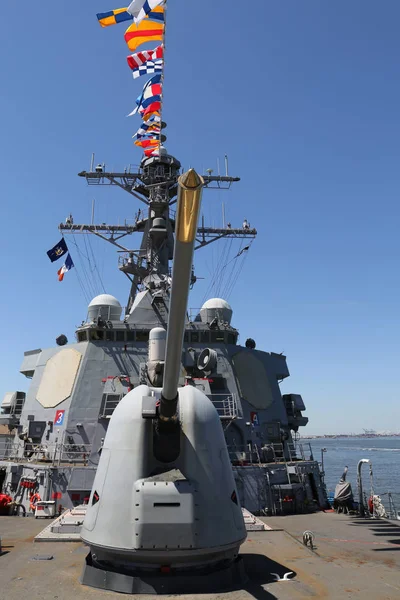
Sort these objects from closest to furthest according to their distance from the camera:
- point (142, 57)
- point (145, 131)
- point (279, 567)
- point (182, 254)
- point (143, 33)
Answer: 1. point (182, 254)
2. point (279, 567)
3. point (143, 33)
4. point (142, 57)
5. point (145, 131)

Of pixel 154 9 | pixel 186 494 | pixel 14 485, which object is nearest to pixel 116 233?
pixel 154 9

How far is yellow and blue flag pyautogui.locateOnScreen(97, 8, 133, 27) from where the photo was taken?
10578 millimetres

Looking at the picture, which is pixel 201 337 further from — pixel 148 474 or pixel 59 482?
pixel 148 474

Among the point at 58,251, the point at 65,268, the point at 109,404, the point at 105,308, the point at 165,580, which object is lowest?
the point at 165,580

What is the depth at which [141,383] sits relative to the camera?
9.47 metres

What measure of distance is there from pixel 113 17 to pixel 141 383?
8392mm

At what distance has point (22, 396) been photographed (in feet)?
51.5

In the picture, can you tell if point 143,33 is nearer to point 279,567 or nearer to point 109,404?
point 109,404

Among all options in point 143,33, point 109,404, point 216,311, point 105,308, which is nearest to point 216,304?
point 216,311

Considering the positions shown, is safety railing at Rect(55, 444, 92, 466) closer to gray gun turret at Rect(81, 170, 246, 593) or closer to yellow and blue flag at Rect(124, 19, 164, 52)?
gray gun turret at Rect(81, 170, 246, 593)

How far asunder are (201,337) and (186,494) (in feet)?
30.2

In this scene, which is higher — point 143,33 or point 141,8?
point 143,33

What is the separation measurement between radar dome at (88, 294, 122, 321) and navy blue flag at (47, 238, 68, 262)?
1991 millimetres

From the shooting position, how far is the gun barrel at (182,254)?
277cm
